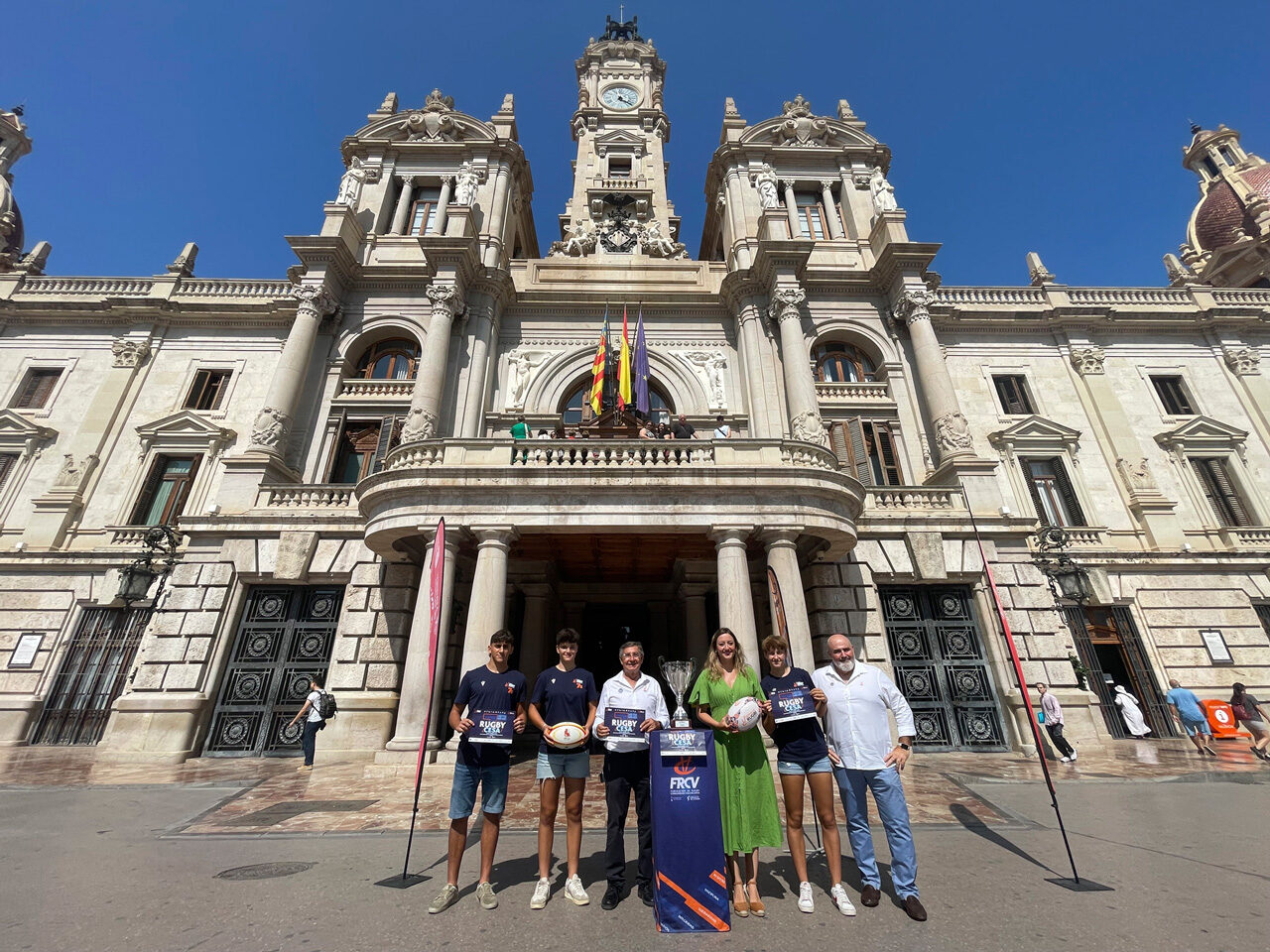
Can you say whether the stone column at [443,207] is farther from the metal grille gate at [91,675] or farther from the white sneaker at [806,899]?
the white sneaker at [806,899]

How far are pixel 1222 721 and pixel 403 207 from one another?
33.5 m

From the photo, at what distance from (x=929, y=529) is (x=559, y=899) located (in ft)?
46.5

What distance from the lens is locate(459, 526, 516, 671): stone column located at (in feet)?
36.6

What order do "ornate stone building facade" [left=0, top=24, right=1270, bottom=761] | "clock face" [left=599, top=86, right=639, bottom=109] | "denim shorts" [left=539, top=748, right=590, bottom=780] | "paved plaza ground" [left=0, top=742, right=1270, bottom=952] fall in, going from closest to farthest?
"paved plaza ground" [left=0, top=742, right=1270, bottom=952]
"denim shorts" [left=539, top=748, right=590, bottom=780]
"ornate stone building facade" [left=0, top=24, right=1270, bottom=761]
"clock face" [left=599, top=86, right=639, bottom=109]

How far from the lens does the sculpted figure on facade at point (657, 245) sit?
23.3 metres

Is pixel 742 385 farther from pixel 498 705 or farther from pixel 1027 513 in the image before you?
pixel 498 705

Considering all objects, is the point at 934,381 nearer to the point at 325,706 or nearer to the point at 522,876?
the point at 522,876

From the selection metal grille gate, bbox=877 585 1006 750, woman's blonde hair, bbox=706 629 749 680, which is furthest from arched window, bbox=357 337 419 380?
woman's blonde hair, bbox=706 629 749 680

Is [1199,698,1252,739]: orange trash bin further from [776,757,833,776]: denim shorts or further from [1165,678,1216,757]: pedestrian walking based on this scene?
[776,757,833,776]: denim shorts

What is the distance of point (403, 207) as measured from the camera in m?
23.5

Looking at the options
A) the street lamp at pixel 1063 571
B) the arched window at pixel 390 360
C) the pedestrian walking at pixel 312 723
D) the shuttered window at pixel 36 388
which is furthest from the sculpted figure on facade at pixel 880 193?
the shuttered window at pixel 36 388

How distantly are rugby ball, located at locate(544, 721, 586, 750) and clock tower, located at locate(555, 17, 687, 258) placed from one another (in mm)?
21821

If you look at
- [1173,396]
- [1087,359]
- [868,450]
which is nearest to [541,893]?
[868,450]

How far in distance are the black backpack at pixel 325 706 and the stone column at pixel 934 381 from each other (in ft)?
58.7
